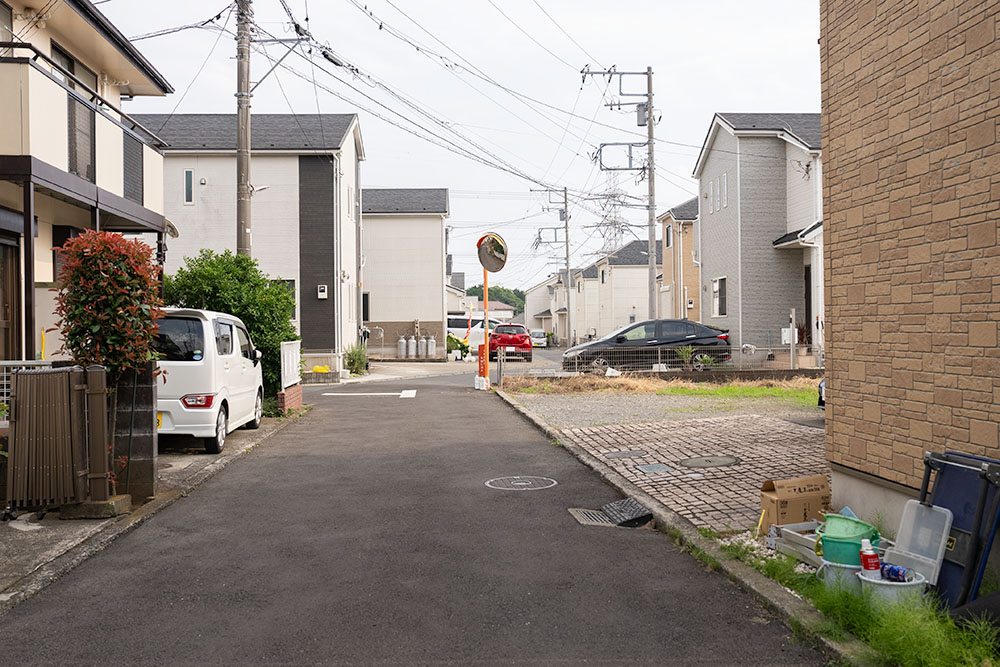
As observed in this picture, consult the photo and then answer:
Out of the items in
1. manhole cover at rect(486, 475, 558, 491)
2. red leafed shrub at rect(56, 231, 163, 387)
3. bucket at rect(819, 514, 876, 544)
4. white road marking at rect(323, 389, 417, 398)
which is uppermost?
red leafed shrub at rect(56, 231, 163, 387)

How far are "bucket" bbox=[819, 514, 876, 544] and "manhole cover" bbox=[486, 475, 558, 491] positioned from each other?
11.9 feet

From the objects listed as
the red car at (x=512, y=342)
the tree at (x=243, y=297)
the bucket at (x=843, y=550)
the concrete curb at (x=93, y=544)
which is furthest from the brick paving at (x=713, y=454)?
the red car at (x=512, y=342)

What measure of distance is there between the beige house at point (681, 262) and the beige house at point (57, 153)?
23677 mm

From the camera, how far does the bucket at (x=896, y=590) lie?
403 cm

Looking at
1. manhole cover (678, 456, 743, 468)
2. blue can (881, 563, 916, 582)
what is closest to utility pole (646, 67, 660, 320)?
manhole cover (678, 456, 743, 468)

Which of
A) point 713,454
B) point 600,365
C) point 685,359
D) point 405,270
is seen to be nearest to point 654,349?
point 685,359

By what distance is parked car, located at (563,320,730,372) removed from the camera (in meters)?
21.1

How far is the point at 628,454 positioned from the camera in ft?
31.6

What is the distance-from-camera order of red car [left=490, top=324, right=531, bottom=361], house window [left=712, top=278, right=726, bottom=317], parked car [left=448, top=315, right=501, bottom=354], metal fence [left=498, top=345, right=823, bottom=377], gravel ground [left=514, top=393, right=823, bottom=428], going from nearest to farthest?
1. gravel ground [left=514, top=393, right=823, bottom=428]
2. metal fence [left=498, top=345, right=823, bottom=377]
3. house window [left=712, top=278, right=726, bottom=317]
4. red car [left=490, top=324, right=531, bottom=361]
5. parked car [left=448, top=315, right=501, bottom=354]

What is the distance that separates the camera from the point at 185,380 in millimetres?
9688

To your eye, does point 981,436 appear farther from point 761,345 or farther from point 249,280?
point 761,345

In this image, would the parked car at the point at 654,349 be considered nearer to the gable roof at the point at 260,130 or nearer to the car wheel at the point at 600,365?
the car wheel at the point at 600,365

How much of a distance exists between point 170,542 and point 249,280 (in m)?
8.68

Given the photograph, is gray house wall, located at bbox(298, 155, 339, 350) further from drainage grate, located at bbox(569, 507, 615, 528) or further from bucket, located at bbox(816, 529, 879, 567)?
bucket, located at bbox(816, 529, 879, 567)
